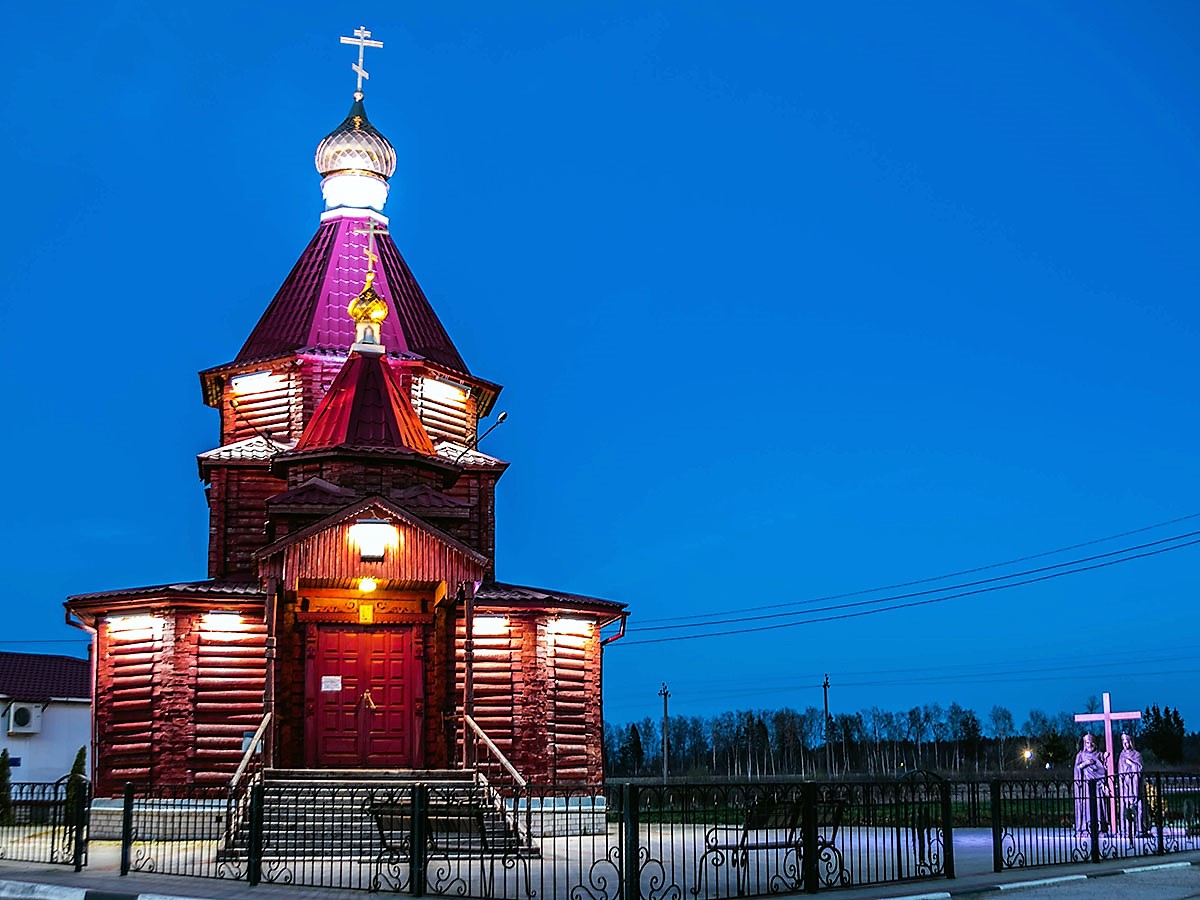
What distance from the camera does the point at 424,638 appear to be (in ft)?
83.6

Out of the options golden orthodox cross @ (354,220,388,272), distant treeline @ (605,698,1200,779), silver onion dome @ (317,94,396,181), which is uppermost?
silver onion dome @ (317,94,396,181)

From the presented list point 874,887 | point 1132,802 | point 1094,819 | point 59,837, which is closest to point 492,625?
point 59,837

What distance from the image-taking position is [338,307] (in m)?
32.0

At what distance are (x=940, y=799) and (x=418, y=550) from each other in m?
10.6

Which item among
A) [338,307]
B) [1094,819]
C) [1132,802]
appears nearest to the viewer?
[1094,819]

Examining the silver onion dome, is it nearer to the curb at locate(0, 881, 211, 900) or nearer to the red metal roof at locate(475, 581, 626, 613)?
the red metal roof at locate(475, 581, 626, 613)

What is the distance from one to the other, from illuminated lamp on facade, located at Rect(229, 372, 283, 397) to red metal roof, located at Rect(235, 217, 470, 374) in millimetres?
426

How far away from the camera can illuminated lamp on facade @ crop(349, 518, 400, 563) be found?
75.5 feet

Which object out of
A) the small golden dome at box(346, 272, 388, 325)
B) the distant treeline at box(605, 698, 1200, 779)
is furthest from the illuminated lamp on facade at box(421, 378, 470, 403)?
the distant treeline at box(605, 698, 1200, 779)

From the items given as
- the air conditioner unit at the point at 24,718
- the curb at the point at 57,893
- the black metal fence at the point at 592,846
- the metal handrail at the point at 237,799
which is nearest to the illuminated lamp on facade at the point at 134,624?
the metal handrail at the point at 237,799

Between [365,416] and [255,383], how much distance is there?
5.03 metres

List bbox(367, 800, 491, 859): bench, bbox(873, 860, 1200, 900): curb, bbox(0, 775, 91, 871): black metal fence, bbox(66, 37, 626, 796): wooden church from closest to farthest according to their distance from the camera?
bbox(873, 860, 1200, 900): curb < bbox(367, 800, 491, 859): bench < bbox(0, 775, 91, 871): black metal fence < bbox(66, 37, 626, 796): wooden church

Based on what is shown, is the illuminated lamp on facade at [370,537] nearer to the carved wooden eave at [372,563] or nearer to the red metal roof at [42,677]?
the carved wooden eave at [372,563]

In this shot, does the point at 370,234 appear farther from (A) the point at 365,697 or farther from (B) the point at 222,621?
(A) the point at 365,697
